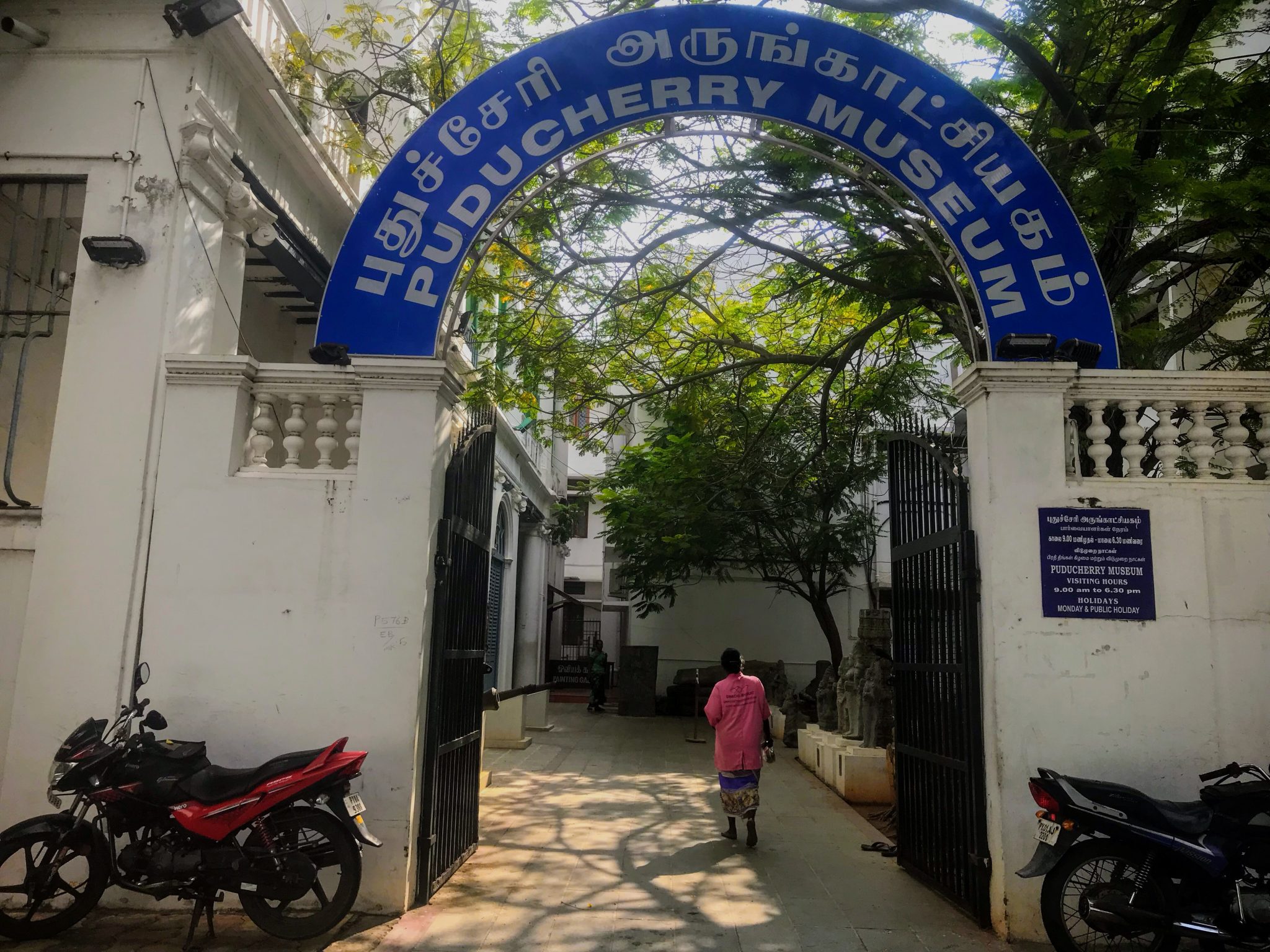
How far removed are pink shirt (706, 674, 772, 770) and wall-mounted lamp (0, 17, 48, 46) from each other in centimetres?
670

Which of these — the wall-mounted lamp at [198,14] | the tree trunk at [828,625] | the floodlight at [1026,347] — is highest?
the wall-mounted lamp at [198,14]

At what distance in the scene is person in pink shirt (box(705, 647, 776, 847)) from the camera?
775 cm

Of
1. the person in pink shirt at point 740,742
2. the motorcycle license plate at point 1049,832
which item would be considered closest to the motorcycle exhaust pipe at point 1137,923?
the motorcycle license plate at point 1049,832

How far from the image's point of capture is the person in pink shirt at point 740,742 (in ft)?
25.4

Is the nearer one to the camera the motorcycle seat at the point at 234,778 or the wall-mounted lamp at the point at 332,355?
the motorcycle seat at the point at 234,778

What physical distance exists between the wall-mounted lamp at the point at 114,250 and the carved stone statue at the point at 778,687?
50.6 feet

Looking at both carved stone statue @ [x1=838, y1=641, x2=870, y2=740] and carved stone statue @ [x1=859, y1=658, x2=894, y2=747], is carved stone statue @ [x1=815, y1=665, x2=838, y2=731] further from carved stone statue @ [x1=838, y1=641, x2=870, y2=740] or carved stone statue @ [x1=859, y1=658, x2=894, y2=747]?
carved stone statue @ [x1=859, y1=658, x2=894, y2=747]

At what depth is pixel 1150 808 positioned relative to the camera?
14.9 ft

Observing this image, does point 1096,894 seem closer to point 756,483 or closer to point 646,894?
point 646,894

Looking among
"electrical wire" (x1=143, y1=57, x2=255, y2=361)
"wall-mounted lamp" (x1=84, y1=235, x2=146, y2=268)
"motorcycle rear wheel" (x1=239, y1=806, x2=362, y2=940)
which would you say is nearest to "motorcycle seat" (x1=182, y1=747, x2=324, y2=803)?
"motorcycle rear wheel" (x1=239, y1=806, x2=362, y2=940)

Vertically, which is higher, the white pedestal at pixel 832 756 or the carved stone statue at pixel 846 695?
the carved stone statue at pixel 846 695

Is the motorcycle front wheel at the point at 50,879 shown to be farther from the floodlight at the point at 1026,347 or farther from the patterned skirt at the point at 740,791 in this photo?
the floodlight at the point at 1026,347

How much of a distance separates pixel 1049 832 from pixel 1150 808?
47 cm

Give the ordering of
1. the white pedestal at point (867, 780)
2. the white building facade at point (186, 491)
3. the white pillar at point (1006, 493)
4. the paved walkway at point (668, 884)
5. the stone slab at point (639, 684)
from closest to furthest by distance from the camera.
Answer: the paved walkway at point (668, 884) < the white pillar at point (1006, 493) < the white building facade at point (186, 491) < the white pedestal at point (867, 780) < the stone slab at point (639, 684)
